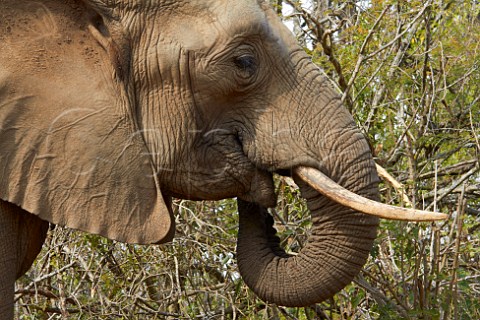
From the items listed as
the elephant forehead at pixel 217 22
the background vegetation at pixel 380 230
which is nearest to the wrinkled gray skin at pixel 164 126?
the elephant forehead at pixel 217 22

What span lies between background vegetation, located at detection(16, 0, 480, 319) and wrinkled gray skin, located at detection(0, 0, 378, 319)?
783mm

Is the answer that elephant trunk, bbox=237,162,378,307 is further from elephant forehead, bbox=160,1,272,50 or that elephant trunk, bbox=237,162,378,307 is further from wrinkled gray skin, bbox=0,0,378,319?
elephant forehead, bbox=160,1,272,50

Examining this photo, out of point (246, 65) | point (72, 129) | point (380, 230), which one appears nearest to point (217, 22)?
point (246, 65)

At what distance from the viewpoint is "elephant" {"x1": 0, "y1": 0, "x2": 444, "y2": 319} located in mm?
2875

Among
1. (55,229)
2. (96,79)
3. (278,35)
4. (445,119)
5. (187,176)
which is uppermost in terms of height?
(278,35)

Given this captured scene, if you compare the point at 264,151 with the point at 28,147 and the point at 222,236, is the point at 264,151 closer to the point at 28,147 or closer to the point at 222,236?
the point at 28,147

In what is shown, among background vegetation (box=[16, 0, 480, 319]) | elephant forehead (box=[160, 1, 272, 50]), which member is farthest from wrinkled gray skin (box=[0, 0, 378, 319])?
background vegetation (box=[16, 0, 480, 319])

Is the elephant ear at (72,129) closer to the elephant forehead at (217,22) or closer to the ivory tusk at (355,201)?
the elephant forehead at (217,22)

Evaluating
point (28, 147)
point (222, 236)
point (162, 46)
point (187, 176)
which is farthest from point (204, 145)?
point (222, 236)

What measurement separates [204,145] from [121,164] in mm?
261

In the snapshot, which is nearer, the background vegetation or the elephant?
the elephant

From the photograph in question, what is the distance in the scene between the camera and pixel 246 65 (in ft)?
9.72

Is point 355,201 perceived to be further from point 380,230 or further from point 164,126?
point 380,230

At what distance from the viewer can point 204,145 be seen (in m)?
3.00
